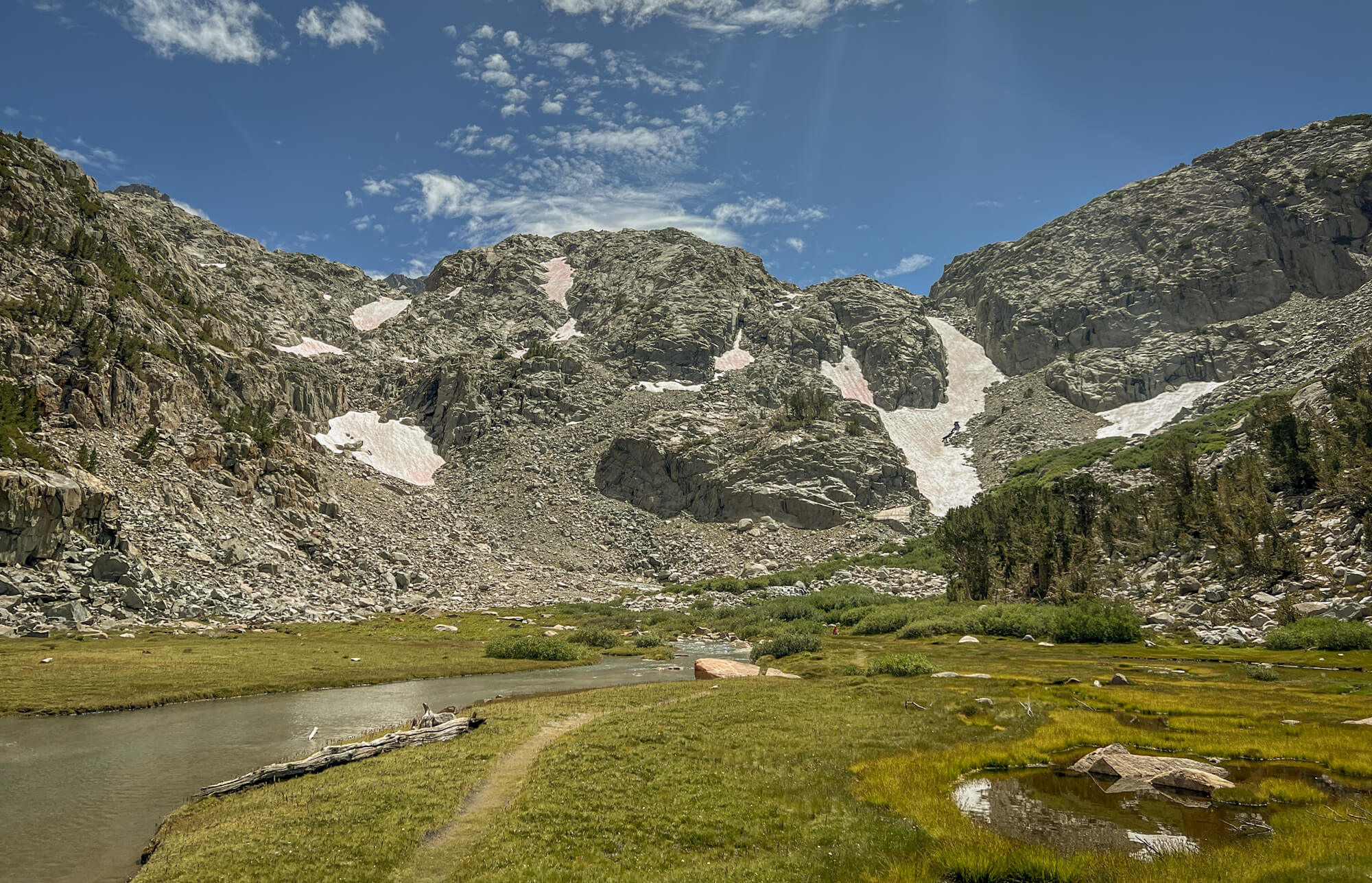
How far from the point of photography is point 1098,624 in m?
52.2

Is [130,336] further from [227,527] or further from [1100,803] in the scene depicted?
[1100,803]

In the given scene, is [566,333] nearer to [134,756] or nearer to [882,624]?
[882,624]

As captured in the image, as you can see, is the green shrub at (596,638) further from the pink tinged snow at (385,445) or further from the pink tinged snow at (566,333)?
the pink tinged snow at (566,333)

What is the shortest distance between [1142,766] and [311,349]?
7303 inches

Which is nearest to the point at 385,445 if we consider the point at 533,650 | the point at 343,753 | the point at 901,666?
the point at 533,650

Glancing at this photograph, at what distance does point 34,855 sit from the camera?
51.0ft

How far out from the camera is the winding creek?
1605cm

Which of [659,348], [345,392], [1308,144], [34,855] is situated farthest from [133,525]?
[1308,144]

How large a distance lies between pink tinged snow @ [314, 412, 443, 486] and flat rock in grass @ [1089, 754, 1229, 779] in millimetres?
134820

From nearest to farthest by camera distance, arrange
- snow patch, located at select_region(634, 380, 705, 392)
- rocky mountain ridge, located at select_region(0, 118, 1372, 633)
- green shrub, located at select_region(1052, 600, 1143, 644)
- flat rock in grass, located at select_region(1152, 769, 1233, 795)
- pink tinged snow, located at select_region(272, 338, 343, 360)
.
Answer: flat rock in grass, located at select_region(1152, 769, 1233, 795)
green shrub, located at select_region(1052, 600, 1143, 644)
rocky mountain ridge, located at select_region(0, 118, 1372, 633)
pink tinged snow, located at select_region(272, 338, 343, 360)
snow patch, located at select_region(634, 380, 705, 392)

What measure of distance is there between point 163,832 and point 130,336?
100461 mm

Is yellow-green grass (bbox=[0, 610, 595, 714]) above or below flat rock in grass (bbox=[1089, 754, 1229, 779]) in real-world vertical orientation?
below

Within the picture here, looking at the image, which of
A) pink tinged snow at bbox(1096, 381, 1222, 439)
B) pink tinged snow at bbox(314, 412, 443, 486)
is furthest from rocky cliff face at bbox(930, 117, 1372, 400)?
pink tinged snow at bbox(314, 412, 443, 486)

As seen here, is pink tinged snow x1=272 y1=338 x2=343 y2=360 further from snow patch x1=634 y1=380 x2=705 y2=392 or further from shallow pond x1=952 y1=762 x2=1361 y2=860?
shallow pond x1=952 y1=762 x2=1361 y2=860
